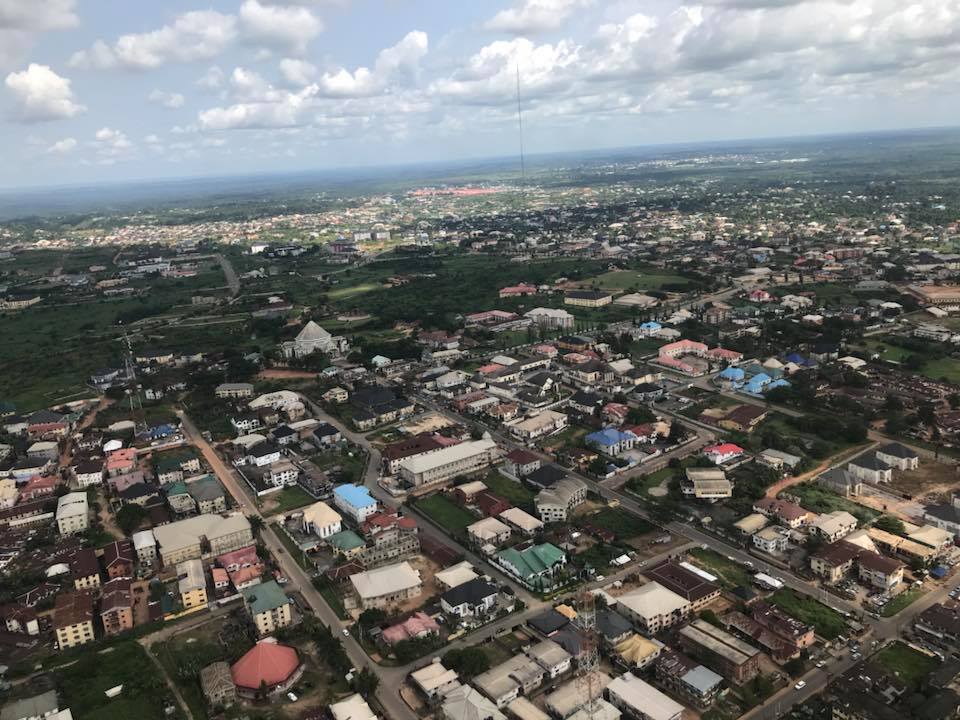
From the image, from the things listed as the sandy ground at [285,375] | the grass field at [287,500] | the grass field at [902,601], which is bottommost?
the grass field at [902,601]

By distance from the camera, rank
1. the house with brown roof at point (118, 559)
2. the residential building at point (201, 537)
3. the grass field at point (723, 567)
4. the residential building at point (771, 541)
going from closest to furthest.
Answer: the grass field at point (723, 567) → the residential building at point (771, 541) → the house with brown roof at point (118, 559) → the residential building at point (201, 537)

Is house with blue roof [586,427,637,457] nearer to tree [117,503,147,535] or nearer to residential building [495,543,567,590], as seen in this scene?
residential building [495,543,567,590]

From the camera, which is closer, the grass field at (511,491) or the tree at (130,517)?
the tree at (130,517)

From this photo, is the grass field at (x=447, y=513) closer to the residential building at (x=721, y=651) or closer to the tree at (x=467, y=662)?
the tree at (x=467, y=662)

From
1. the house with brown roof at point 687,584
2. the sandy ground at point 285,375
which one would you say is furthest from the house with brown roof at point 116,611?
the sandy ground at point 285,375

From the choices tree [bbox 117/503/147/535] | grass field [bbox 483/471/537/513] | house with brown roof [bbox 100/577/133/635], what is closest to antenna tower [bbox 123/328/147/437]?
tree [bbox 117/503/147/535]

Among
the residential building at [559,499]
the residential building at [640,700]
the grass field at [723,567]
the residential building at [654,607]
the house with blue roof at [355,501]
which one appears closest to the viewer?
the residential building at [640,700]

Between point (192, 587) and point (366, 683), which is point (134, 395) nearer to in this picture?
point (192, 587)
